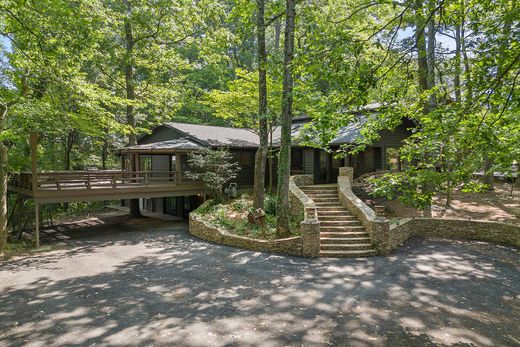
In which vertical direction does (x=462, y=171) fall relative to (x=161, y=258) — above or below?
above

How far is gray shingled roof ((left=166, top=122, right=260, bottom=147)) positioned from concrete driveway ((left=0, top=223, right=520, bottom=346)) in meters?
8.10

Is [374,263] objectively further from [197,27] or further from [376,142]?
[197,27]

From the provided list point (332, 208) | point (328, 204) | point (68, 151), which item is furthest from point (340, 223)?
point (68, 151)

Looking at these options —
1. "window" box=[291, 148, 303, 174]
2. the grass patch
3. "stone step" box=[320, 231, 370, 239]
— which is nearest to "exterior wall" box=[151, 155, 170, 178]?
the grass patch

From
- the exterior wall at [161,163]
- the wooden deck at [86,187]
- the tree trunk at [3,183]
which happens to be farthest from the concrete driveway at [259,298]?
the exterior wall at [161,163]

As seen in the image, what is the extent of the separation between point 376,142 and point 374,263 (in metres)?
8.91

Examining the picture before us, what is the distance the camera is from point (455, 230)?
1248 centimetres

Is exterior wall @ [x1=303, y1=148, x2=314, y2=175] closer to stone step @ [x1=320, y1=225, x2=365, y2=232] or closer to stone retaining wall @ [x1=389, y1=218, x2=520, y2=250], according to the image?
stone retaining wall @ [x1=389, y1=218, x2=520, y2=250]

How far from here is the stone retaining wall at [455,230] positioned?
11.3m

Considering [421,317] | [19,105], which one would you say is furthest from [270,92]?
[421,317]

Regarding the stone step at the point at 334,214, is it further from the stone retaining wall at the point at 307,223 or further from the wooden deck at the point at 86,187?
the wooden deck at the point at 86,187

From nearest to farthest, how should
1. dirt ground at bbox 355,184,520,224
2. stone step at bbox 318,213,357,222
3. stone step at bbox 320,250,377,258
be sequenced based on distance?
stone step at bbox 320,250,377,258 → stone step at bbox 318,213,357,222 → dirt ground at bbox 355,184,520,224

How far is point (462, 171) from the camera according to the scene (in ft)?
17.6

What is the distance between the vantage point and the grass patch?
12172 mm
